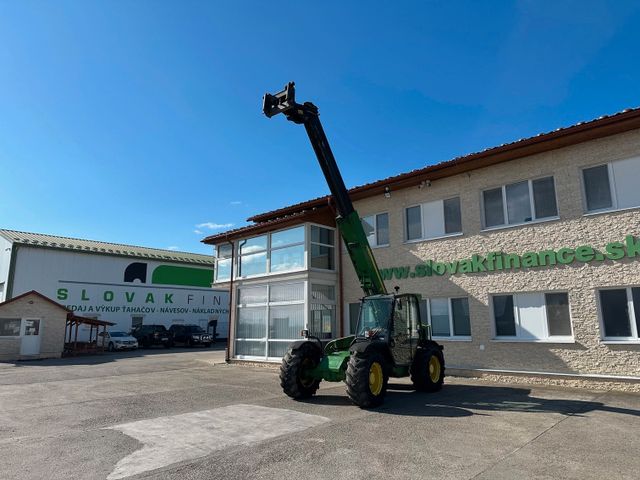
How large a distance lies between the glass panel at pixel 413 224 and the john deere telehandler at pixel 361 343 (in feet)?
13.2

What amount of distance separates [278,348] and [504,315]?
25.7ft

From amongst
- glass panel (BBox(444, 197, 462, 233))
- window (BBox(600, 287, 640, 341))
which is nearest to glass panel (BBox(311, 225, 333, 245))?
glass panel (BBox(444, 197, 462, 233))

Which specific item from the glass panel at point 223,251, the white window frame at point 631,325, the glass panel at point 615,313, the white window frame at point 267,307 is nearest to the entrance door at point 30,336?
the glass panel at point 223,251

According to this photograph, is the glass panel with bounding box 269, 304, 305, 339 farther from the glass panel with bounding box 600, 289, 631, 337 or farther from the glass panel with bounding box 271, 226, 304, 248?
the glass panel with bounding box 600, 289, 631, 337

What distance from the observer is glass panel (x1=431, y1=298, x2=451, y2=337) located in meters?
12.8

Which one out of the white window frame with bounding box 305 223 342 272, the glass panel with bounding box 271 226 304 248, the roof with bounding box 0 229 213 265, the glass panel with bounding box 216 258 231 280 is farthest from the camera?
the roof with bounding box 0 229 213 265

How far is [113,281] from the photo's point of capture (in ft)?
107

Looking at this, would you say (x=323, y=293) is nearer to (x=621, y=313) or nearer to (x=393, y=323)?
(x=393, y=323)

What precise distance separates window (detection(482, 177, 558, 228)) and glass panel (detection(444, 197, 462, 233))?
2.60 ft

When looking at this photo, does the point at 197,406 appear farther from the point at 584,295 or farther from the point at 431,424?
the point at 584,295

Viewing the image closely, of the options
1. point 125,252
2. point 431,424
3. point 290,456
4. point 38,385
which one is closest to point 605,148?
point 431,424

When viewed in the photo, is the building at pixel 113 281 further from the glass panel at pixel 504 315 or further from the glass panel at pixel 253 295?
the glass panel at pixel 504 315

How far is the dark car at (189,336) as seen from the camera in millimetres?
31281

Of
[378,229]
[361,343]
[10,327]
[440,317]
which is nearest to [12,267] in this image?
[10,327]
